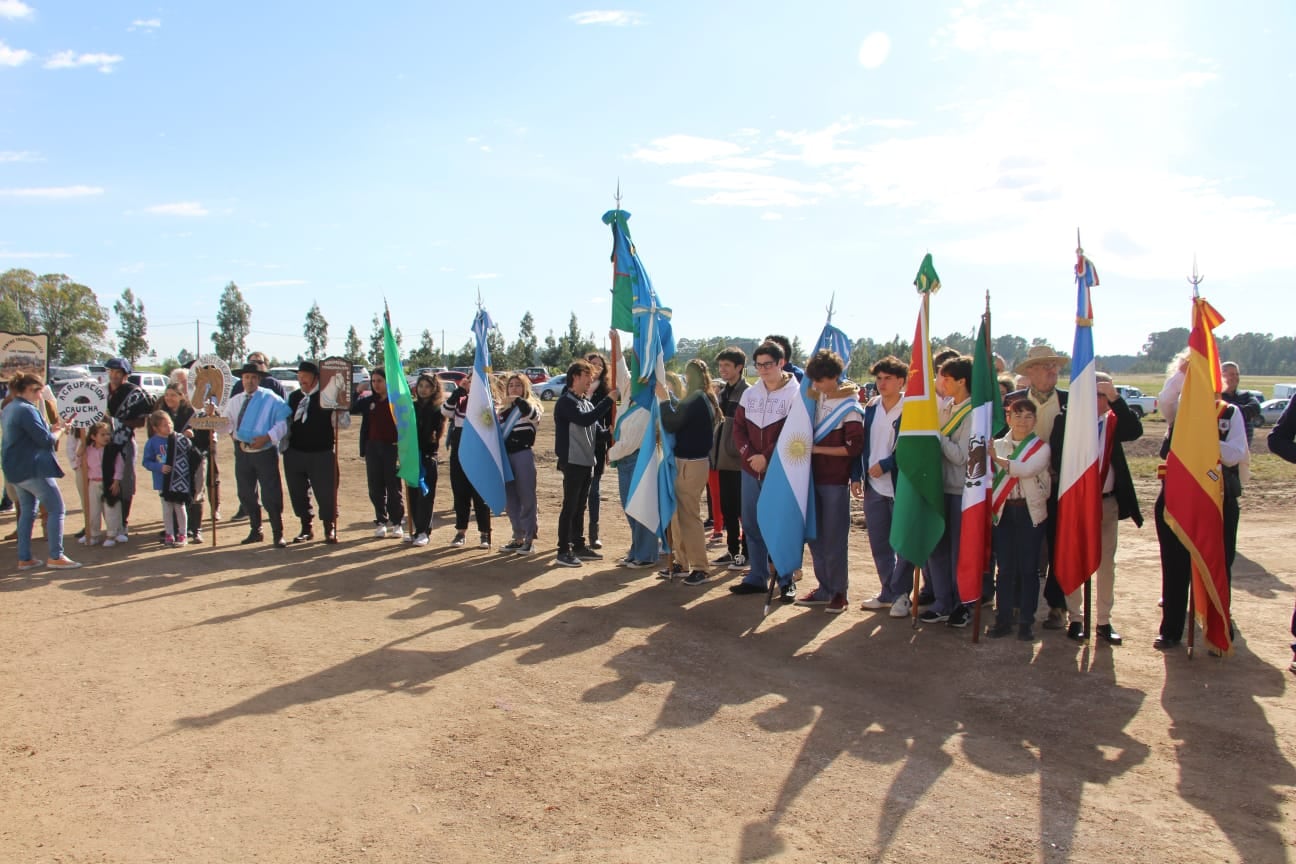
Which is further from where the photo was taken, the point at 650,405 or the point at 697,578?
the point at 650,405

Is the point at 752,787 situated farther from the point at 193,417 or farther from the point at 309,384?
the point at 193,417

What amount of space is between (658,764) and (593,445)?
16.3ft

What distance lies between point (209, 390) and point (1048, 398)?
8.77m

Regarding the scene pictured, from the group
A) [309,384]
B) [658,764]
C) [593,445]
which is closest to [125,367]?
[309,384]

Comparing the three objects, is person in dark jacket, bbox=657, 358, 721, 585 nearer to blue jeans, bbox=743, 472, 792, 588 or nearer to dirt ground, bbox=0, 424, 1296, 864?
blue jeans, bbox=743, 472, 792, 588

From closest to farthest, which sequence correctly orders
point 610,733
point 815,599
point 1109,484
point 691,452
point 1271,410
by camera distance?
point 610,733
point 1109,484
point 815,599
point 691,452
point 1271,410

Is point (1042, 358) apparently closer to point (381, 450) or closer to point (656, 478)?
point (656, 478)

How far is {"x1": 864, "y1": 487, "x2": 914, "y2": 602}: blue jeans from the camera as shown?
7.26 metres

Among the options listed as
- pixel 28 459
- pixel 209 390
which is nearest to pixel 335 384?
pixel 209 390

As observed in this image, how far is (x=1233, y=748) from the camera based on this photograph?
4656 mm

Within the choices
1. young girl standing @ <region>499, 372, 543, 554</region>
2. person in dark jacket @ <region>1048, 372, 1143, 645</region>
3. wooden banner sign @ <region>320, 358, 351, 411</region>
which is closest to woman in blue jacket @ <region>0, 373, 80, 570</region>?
wooden banner sign @ <region>320, 358, 351, 411</region>

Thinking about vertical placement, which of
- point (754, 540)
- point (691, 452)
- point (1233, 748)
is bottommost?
point (1233, 748)

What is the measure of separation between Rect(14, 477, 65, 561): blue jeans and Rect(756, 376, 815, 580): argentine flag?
268 inches

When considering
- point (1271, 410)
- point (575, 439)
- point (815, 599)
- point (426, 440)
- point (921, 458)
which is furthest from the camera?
point (1271, 410)
